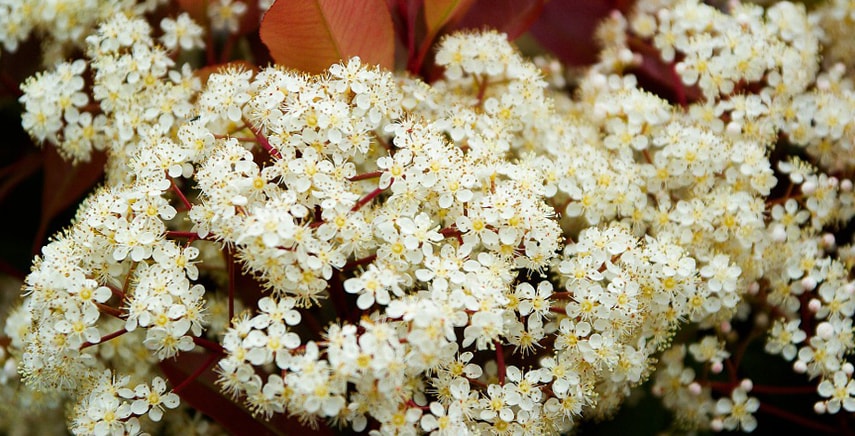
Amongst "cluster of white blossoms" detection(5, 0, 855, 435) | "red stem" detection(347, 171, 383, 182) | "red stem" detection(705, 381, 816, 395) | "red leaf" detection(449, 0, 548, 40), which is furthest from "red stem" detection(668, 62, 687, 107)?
"red stem" detection(347, 171, 383, 182)

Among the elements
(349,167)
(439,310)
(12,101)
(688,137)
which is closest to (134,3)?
(12,101)

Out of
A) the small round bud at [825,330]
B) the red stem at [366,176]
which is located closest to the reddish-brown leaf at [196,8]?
the red stem at [366,176]

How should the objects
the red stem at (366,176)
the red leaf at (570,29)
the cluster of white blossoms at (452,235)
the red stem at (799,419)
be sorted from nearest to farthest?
the cluster of white blossoms at (452,235) < the red stem at (366,176) < the red stem at (799,419) < the red leaf at (570,29)

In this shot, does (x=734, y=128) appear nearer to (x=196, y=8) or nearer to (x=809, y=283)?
(x=809, y=283)

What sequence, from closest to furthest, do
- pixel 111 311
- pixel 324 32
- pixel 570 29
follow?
pixel 111 311 → pixel 324 32 → pixel 570 29

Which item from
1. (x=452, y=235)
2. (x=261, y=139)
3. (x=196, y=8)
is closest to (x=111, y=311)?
(x=261, y=139)

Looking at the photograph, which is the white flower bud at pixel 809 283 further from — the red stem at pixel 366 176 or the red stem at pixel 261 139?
the red stem at pixel 261 139

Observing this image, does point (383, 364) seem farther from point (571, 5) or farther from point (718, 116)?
point (571, 5)
